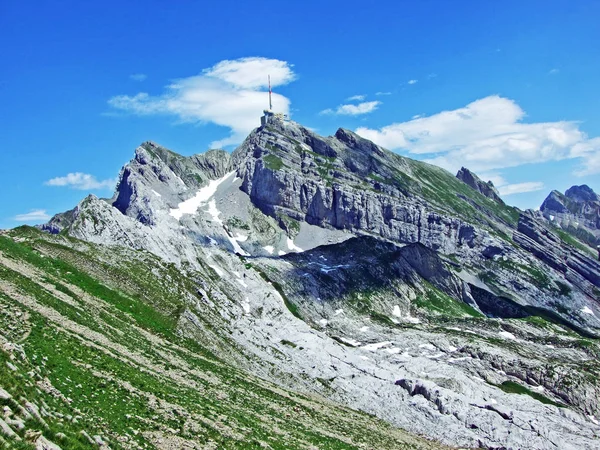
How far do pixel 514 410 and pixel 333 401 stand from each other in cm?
4461

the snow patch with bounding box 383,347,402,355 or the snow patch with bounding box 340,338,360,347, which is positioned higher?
the snow patch with bounding box 340,338,360,347

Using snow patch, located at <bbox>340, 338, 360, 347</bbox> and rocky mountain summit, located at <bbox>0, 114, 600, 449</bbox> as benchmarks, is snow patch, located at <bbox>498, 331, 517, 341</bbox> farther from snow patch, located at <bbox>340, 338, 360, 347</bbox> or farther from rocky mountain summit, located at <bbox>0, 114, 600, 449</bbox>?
snow patch, located at <bbox>340, 338, 360, 347</bbox>

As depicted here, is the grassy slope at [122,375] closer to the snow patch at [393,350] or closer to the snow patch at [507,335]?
the snow patch at [393,350]

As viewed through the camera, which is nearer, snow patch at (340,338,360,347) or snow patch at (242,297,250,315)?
snow patch at (242,297,250,315)

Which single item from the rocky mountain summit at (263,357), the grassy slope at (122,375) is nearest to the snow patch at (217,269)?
the rocky mountain summit at (263,357)

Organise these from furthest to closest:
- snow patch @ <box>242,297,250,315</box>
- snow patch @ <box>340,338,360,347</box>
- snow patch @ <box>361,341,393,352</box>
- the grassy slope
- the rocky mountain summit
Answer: snow patch @ <box>340,338,360,347</box>
snow patch @ <box>361,341,393,352</box>
snow patch @ <box>242,297,250,315</box>
the rocky mountain summit
the grassy slope

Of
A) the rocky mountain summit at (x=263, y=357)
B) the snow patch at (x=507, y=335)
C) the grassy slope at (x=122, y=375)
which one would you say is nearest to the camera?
the grassy slope at (x=122, y=375)

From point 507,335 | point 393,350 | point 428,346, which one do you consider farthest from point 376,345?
point 507,335

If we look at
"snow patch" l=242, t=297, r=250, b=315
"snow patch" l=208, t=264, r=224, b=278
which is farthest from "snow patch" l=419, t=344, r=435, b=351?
"snow patch" l=208, t=264, r=224, b=278

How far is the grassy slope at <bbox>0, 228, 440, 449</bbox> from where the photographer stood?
106 ft

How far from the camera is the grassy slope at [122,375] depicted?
32188 mm

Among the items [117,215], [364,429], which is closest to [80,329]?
[364,429]

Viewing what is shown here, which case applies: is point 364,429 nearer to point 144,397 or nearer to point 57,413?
point 144,397

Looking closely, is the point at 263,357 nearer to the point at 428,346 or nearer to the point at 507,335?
the point at 428,346
